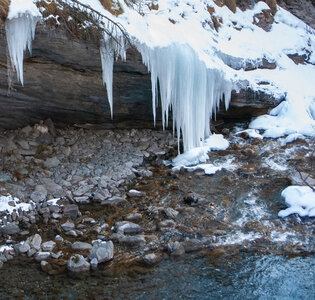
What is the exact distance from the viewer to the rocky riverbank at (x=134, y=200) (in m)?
4.78

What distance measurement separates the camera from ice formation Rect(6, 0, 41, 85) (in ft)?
18.0

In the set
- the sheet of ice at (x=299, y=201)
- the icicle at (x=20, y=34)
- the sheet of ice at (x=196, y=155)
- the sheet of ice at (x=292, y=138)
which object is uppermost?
the icicle at (x=20, y=34)

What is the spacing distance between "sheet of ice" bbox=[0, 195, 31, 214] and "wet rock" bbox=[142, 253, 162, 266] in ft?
7.18

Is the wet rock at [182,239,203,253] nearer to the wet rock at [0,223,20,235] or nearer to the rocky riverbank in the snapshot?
the rocky riverbank

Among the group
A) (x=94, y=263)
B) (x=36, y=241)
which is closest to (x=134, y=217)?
(x=94, y=263)

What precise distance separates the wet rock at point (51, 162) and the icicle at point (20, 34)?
1913 mm

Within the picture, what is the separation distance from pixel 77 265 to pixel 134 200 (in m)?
2.07

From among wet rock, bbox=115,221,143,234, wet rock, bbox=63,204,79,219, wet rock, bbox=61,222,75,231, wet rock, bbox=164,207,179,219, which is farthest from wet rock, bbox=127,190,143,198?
wet rock, bbox=61,222,75,231

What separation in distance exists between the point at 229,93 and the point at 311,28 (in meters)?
4.91

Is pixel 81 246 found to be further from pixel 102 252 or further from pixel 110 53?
pixel 110 53

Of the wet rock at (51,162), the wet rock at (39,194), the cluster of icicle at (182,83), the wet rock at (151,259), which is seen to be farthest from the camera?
the wet rock at (51,162)

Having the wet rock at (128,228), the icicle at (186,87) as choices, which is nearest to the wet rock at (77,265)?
the wet rock at (128,228)

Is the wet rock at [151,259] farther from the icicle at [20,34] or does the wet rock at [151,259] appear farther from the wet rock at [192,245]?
the icicle at [20,34]

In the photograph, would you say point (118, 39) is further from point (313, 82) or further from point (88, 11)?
point (313, 82)
